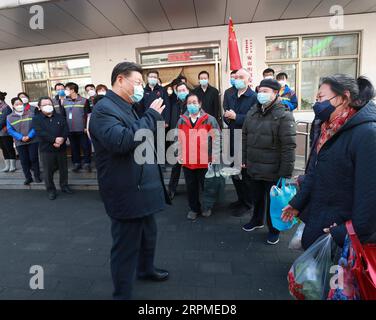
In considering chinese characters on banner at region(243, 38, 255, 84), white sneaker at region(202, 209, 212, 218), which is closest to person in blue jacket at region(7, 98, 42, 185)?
white sneaker at region(202, 209, 212, 218)

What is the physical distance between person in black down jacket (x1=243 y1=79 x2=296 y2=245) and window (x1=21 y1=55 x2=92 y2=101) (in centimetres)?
607

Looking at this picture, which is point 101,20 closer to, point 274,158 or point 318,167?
point 274,158

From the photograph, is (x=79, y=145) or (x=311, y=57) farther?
(x=311, y=57)

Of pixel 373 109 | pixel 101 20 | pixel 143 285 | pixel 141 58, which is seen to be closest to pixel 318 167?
pixel 373 109

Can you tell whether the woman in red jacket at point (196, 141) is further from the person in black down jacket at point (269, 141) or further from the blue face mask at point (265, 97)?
the blue face mask at point (265, 97)

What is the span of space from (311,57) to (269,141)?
4.86 metres

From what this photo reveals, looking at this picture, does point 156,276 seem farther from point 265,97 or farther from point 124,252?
point 265,97

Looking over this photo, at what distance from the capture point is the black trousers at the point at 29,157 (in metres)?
5.87

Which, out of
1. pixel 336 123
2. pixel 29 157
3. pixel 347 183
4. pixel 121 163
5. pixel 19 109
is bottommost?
pixel 29 157

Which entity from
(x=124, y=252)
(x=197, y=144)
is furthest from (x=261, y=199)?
(x=124, y=252)

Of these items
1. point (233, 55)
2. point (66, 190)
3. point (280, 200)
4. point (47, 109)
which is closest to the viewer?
point (280, 200)

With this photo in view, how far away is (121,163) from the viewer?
2021mm

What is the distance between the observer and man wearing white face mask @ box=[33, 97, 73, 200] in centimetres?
514

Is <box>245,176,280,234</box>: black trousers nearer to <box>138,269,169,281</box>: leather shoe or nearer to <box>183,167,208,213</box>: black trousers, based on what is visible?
<box>183,167,208,213</box>: black trousers
